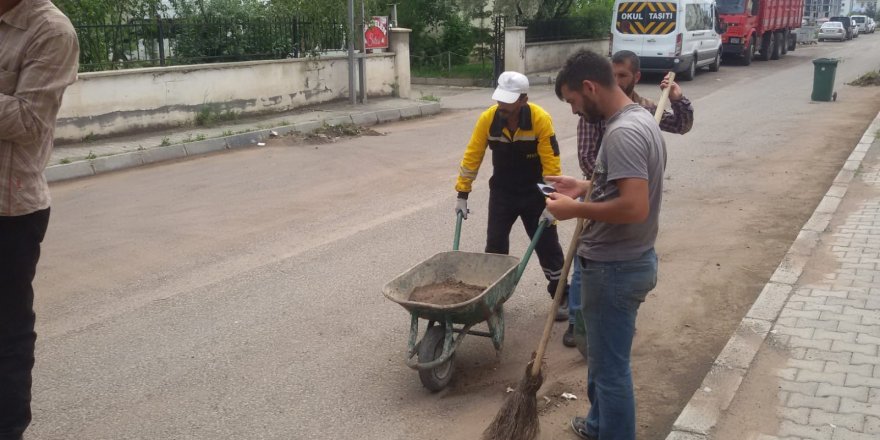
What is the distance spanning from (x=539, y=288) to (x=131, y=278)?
10.4 feet

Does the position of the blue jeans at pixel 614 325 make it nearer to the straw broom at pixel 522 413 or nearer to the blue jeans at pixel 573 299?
the straw broom at pixel 522 413

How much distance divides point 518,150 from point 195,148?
8274 millimetres

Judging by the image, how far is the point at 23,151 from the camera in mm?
3303

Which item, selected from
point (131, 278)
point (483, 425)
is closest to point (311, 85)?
point (131, 278)

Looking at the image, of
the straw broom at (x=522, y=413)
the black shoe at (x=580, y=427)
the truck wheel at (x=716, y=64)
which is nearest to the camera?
the straw broom at (x=522, y=413)

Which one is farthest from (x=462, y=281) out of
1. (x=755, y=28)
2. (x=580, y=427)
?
(x=755, y=28)

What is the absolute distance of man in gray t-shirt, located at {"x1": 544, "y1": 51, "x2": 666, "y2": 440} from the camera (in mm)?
3146

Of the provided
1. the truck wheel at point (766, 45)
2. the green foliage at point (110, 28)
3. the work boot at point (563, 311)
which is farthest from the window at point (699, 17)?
the work boot at point (563, 311)

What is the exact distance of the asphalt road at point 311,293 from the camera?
4438 millimetres

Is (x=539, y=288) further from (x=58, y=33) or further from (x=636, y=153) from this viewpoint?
(x=58, y=33)

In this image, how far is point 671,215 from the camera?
8.62 m

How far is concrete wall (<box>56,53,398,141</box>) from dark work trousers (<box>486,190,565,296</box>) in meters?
8.97

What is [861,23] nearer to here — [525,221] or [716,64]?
[716,64]

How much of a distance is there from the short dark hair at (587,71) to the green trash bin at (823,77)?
662 inches
